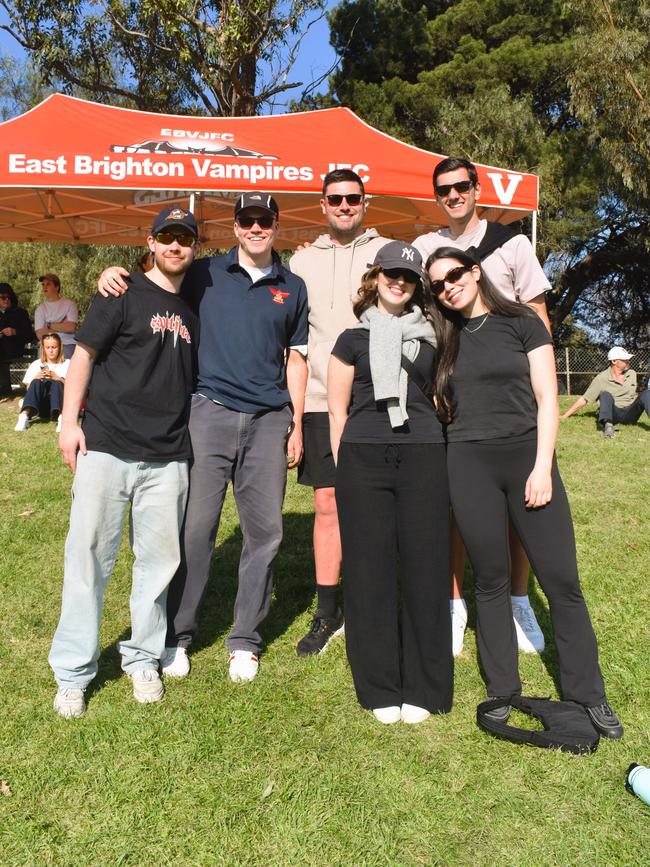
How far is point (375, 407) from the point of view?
3.21m

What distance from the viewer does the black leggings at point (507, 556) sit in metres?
3.11

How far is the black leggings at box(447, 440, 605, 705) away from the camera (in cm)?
311

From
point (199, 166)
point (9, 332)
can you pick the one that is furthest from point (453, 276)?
point (9, 332)

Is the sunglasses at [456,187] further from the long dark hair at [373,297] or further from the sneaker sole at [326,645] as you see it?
the sneaker sole at [326,645]

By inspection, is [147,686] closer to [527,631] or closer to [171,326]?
[171,326]

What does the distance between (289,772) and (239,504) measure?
1339 millimetres

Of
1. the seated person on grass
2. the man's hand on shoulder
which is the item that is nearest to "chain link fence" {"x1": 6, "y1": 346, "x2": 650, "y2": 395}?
the seated person on grass

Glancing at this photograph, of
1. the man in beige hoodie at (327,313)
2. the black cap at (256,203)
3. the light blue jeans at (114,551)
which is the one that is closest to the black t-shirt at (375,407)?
the man in beige hoodie at (327,313)

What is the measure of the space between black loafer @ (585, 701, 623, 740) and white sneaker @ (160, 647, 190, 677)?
193 centimetres

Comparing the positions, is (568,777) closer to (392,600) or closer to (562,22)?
(392,600)

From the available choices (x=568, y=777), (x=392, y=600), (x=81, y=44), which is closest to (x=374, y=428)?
(x=392, y=600)

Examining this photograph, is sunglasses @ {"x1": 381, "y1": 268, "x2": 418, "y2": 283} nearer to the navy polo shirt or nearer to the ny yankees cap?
the ny yankees cap

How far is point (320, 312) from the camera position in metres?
3.96

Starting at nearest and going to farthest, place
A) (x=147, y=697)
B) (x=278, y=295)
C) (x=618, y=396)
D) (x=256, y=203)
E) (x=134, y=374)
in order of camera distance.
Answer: (x=134, y=374)
(x=147, y=697)
(x=256, y=203)
(x=278, y=295)
(x=618, y=396)
